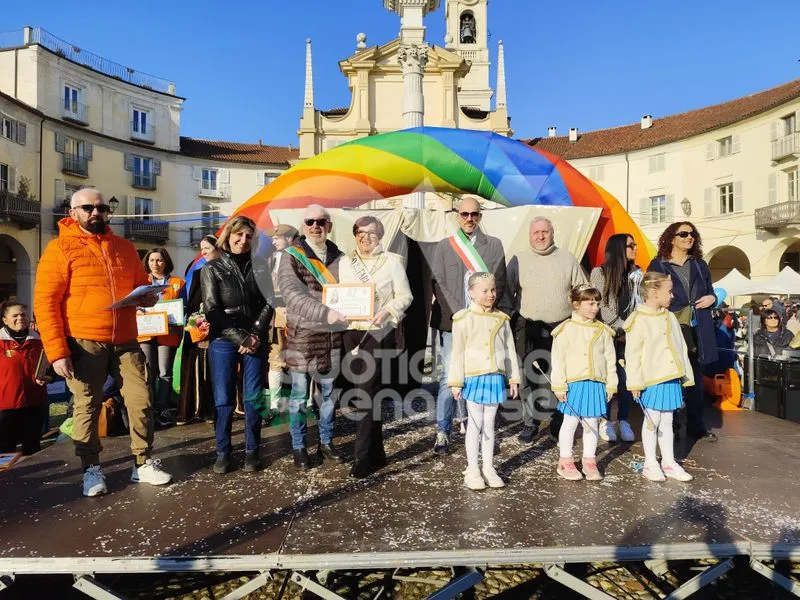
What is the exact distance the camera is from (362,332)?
152 inches

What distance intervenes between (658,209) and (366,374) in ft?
112

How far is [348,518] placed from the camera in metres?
3.06

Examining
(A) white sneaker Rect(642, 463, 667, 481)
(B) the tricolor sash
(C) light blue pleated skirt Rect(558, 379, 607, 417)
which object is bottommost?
(A) white sneaker Rect(642, 463, 667, 481)

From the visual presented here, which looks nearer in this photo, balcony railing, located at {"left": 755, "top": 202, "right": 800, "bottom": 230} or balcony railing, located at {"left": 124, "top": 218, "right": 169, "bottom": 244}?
balcony railing, located at {"left": 755, "top": 202, "right": 800, "bottom": 230}

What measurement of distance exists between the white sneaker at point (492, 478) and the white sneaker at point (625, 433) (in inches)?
65.6

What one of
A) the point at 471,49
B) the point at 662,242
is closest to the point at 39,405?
the point at 662,242

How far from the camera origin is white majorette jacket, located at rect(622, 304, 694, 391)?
12.6 feet

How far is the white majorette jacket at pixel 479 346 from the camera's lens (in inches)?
145

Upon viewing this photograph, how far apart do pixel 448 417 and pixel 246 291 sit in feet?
6.29

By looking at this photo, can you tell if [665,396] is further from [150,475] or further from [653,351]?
[150,475]

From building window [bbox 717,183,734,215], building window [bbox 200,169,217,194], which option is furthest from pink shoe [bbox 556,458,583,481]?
building window [bbox 200,169,217,194]

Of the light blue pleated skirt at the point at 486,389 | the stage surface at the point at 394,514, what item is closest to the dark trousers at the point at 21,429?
the stage surface at the point at 394,514

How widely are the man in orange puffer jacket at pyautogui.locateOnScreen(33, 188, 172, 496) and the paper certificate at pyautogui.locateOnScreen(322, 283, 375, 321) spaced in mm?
1200

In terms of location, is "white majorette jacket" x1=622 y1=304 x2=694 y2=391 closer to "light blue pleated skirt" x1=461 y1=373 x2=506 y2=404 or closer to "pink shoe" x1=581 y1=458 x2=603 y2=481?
"pink shoe" x1=581 y1=458 x2=603 y2=481
